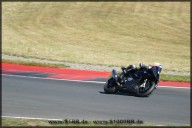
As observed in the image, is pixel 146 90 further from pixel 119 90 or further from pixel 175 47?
pixel 175 47

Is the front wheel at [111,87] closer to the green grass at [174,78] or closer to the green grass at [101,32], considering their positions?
the green grass at [174,78]

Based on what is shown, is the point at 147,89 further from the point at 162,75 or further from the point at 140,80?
the point at 162,75

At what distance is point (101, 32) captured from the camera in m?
36.5

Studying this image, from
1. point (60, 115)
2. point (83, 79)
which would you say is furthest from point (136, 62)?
point (60, 115)

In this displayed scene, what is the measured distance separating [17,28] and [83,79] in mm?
18696

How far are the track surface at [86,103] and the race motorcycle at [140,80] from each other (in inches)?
11.7

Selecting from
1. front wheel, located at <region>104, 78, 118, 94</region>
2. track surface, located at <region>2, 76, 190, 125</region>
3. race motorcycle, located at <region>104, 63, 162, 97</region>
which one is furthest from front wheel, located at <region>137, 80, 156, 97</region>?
front wheel, located at <region>104, 78, 118, 94</region>

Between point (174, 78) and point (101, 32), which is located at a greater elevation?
point (101, 32)

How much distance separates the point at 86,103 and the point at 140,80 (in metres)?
2.28

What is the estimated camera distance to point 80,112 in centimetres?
1380

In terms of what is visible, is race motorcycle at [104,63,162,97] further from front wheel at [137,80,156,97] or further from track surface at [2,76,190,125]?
track surface at [2,76,190,125]

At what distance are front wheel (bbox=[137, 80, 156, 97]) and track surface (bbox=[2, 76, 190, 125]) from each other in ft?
0.72

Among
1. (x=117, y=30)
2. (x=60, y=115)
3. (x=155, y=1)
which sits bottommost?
(x=60, y=115)

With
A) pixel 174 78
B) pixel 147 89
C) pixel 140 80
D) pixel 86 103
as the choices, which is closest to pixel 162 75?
pixel 174 78
